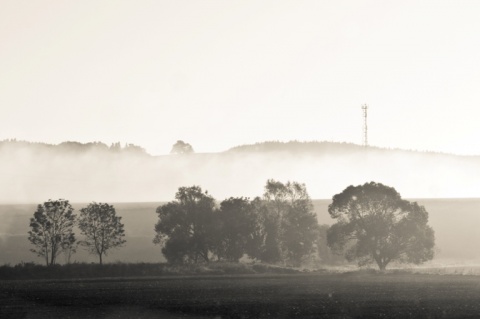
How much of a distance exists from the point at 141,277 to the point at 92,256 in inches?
2105

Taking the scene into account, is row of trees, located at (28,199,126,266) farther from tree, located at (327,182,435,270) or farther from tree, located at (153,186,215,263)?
tree, located at (327,182,435,270)

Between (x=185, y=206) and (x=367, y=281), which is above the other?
(x=185, y=206)

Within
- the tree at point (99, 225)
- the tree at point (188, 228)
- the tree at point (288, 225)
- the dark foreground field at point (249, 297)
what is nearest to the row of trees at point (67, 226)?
the tree at point (99, 225)

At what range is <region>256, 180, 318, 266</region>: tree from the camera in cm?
17300

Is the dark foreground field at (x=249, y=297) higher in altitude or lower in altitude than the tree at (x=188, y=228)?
lower

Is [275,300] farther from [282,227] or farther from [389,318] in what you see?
[282,227]

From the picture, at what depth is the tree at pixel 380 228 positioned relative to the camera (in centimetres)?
16012

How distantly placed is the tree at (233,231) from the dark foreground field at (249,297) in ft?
95.3

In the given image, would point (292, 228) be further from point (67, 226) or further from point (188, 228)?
point (67, 226)

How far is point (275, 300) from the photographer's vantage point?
9531 cm

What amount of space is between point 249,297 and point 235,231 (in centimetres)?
7216

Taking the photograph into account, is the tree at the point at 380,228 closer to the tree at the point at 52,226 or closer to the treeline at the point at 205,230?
the treeline at the point at 205,230

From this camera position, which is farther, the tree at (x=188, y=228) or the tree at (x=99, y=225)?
the tree at (x=99, y=225)

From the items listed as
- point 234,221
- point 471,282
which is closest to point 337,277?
point 471,282
